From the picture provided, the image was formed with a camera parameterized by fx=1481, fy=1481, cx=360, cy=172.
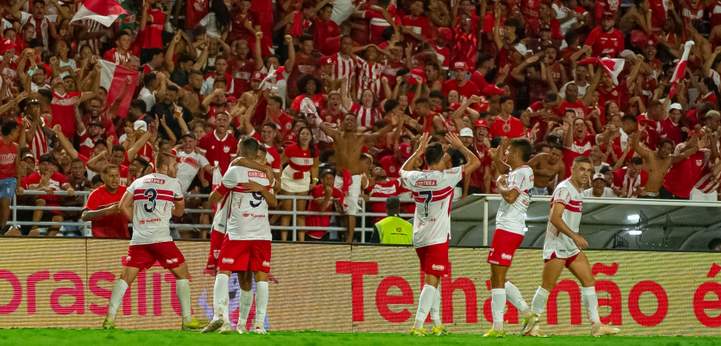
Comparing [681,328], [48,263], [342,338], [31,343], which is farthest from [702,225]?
[31,343]

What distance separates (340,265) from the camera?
1956cm

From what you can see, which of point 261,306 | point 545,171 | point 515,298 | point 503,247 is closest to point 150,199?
point 261,306

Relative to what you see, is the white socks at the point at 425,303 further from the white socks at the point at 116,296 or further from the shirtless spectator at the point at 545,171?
the shirtless spectator at the point at 545,171

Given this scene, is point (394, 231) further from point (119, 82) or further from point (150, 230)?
point (119, 82)

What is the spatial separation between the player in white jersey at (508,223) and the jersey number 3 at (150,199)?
393 centimetres

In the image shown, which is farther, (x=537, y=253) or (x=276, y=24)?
(x=276, y=24)

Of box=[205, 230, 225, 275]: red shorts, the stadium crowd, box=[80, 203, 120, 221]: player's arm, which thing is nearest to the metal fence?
the stadium crowd

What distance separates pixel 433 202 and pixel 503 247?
37.6 inches

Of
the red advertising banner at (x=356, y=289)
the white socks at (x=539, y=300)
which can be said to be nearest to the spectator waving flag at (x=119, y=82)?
the red advertising banner at (x=356, y=289)

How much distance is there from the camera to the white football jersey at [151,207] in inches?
676

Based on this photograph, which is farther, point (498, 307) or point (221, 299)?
point (498, 307)

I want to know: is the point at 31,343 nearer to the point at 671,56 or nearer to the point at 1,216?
the point at 1,216

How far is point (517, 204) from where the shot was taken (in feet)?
55.9

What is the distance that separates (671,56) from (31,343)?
747 inches
